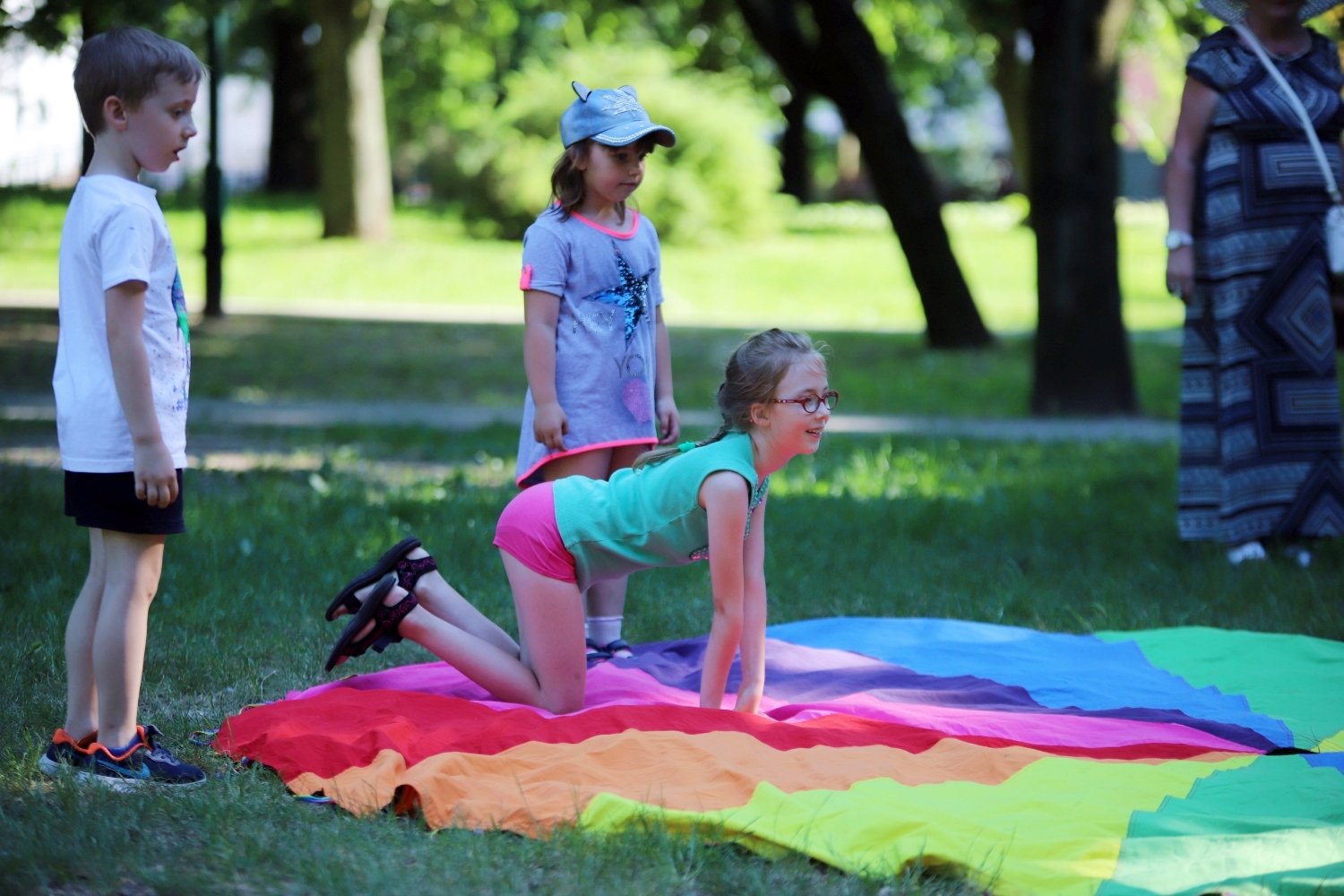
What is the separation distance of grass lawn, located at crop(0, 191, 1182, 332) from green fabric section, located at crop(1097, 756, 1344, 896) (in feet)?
44.7

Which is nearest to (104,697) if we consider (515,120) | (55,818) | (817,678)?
(55,818)

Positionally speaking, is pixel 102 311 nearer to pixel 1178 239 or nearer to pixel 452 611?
pixel 452 611

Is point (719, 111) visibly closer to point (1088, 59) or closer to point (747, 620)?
point (1088, 59)

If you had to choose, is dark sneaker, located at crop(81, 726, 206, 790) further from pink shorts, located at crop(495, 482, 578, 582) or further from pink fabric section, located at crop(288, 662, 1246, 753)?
pink shorts, located at crop(495, 482, 578, 582)

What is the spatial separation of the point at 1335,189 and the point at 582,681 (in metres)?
3.86

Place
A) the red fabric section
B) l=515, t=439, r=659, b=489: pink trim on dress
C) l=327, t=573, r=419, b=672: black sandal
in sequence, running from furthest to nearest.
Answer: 1. l=515, t=439, r=659, b=489: pink trim on dress
2. l=327, t=573, r=419, b=672: black sandal
3. the red fabric section

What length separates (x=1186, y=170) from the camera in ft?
19.2

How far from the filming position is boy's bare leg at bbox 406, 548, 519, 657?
13.1 ft

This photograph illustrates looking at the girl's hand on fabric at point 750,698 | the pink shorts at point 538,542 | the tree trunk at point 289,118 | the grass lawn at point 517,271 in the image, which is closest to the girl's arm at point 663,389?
the pink shorts at point 538,542

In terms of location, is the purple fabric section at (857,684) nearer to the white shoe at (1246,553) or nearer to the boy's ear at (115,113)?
the white shoe at (1246,553)

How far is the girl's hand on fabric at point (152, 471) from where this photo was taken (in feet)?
9.96

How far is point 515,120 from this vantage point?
75.2ft

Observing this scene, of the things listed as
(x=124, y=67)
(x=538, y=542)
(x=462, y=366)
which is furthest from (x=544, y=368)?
(x=462, y=366)

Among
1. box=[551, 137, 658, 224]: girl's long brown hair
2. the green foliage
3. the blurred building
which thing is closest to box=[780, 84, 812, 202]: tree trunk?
the blurred building
